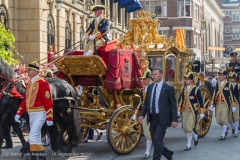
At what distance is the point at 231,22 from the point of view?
112 metres

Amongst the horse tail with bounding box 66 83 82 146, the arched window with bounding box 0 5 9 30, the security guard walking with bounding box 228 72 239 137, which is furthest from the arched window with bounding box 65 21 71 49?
the horse tail with bounding box 66 83 82 146

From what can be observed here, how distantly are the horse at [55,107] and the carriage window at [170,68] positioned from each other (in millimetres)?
4814

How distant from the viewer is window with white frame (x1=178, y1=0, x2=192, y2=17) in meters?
57.2

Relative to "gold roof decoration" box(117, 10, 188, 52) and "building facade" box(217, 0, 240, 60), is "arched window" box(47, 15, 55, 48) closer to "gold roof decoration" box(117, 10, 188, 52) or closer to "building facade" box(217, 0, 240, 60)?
"gold roof decoration" box(117, 10, 188, 52)

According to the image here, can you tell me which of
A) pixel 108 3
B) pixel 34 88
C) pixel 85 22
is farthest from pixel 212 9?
pixel 34 88

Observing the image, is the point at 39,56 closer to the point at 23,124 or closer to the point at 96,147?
the point at 23,124

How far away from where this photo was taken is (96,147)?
13.3 m

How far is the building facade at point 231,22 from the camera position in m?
111

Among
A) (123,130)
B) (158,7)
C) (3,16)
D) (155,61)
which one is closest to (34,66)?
(123,130)

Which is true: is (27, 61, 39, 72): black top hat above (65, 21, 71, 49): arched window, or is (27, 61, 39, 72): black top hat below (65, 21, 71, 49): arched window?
below

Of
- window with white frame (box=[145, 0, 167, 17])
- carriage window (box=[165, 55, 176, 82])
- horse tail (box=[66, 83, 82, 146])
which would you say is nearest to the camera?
horse tail (box=[66, 83, 82, 146])

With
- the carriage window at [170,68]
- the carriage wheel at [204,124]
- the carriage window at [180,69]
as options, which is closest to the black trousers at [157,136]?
the carriage wheel at [204,124]

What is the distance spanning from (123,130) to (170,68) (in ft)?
15.5

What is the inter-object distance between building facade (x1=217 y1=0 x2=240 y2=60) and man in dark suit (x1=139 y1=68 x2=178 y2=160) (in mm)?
102992
